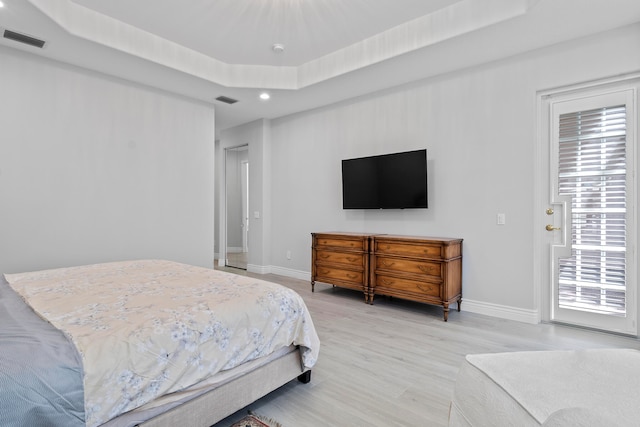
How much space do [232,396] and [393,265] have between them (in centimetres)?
250

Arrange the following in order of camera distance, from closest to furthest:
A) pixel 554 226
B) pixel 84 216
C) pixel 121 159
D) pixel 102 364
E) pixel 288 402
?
pixel 102 364, pixel 288 402, pixel 554 226, pixel 84 216, pixel 121 159

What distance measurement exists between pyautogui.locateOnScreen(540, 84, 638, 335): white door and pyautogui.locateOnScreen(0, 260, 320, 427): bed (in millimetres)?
2662

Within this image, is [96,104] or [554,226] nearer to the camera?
[554,226]

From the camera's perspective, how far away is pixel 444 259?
3.42 m

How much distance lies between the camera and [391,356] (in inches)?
103

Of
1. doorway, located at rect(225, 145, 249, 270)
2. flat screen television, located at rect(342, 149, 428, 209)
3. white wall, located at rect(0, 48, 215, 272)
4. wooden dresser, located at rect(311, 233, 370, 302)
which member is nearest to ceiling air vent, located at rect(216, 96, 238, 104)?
white wall, located at rect(0, 48, 215, 272)

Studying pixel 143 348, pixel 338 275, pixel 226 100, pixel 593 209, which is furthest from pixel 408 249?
pixel 226 100

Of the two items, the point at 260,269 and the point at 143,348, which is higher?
the point at 143,348

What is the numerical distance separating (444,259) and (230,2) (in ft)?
10.2

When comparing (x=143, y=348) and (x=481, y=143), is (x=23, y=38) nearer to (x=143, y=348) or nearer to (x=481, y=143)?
(x=143, y=348)

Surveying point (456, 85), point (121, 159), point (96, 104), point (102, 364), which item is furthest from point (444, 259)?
point (96, 104)

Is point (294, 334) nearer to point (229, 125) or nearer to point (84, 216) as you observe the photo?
point (84, 216)

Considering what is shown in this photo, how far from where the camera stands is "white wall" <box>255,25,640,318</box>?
3.23 meters

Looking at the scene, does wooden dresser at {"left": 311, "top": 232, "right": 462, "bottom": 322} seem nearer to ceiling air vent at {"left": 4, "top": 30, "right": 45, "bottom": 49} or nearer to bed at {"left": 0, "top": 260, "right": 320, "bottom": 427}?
bed at {"left": 0, "top": 260, "right": 320, "bottom": 427}
